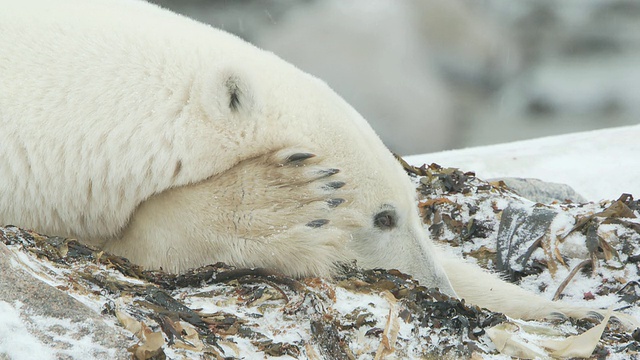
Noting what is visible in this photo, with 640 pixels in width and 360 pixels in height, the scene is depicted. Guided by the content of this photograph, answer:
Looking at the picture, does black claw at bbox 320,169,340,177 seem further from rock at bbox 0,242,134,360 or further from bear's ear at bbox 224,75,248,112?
rock at bbox 0,242,134,360

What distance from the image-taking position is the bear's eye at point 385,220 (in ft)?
7.68

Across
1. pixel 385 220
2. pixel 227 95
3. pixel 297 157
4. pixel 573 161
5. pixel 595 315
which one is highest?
pixel 573 161

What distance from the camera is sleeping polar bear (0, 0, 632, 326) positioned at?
220cm

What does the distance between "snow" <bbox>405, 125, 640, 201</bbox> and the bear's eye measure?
2773 mm

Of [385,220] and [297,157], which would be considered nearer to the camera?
[297,157]

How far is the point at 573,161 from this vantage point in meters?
5.46

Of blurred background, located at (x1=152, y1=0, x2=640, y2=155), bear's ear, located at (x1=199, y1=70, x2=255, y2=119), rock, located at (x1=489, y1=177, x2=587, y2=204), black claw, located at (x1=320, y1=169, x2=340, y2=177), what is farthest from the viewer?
blurred background, located at (x1=152, y1=0, x2=640, y2=155)

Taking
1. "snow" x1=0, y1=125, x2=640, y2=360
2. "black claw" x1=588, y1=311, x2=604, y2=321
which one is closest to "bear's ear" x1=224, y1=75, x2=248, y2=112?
"snow" x1=0, y1=125, x2=640, y2=360

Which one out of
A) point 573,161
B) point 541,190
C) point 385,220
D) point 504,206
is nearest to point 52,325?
point 385,220

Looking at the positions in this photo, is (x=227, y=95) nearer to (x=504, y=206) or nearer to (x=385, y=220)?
(x=385, y=220)

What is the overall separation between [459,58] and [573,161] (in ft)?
20.7

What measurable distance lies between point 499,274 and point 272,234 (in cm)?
113

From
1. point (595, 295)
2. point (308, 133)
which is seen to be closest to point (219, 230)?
point (308, 133)

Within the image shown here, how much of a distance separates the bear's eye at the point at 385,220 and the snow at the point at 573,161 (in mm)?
2773
